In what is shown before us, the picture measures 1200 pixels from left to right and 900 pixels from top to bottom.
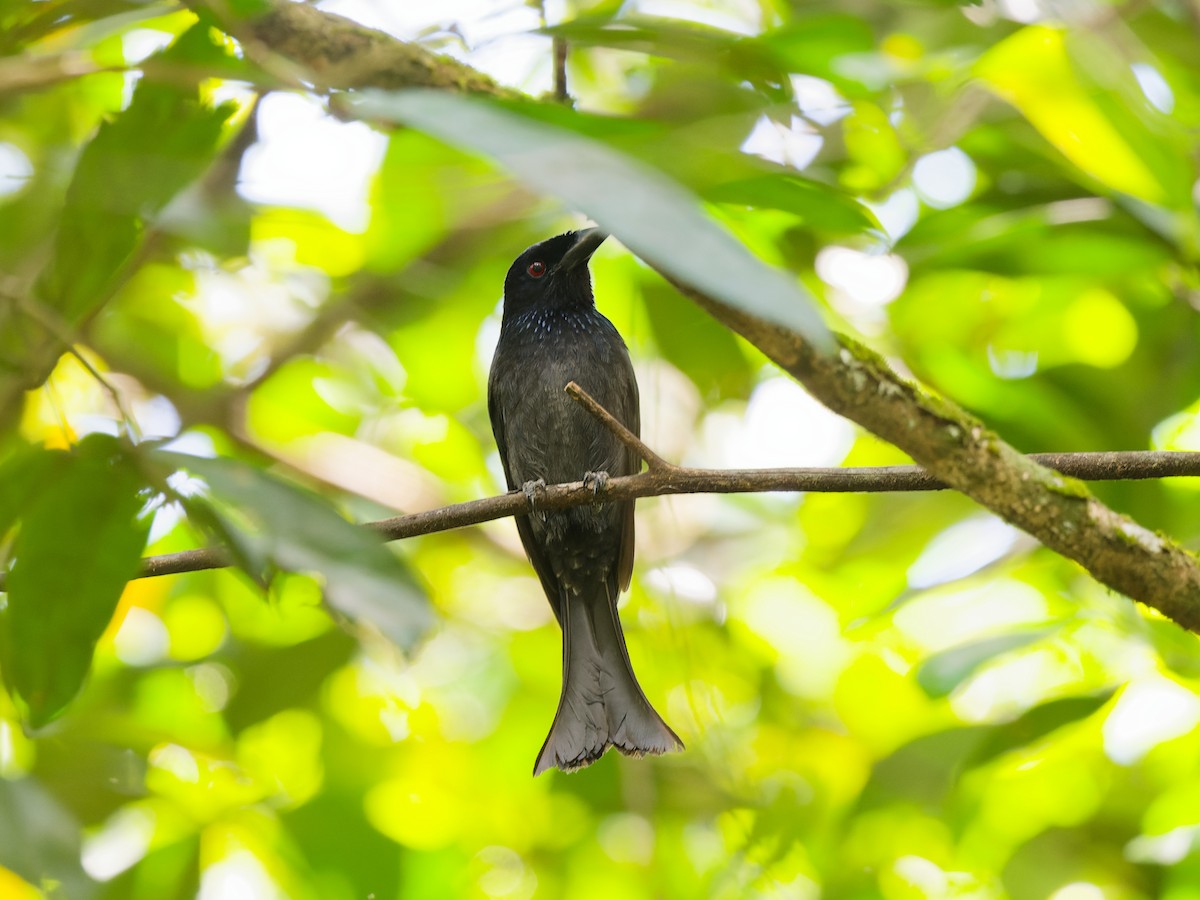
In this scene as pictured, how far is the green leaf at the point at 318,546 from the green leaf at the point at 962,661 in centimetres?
165

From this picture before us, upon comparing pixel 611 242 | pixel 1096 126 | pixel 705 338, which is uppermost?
pixel 1096 126

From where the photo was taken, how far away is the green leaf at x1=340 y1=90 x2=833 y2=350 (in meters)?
1.07

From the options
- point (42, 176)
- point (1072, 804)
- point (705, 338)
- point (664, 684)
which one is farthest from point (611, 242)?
point (1072, 804)

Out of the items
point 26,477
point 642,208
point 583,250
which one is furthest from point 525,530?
point 642,208

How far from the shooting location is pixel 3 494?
175cm

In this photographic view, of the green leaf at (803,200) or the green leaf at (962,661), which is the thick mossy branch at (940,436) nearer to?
the green leaf at (803,200)

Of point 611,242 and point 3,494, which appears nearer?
point 3,494

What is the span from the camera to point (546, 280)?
4.33 metres

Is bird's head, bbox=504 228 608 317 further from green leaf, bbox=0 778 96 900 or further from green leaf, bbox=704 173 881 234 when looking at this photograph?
green leaf, bbox=0 778 96 900

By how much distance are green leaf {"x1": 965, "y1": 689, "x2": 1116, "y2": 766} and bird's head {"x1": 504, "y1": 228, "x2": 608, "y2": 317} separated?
2177 millimetres

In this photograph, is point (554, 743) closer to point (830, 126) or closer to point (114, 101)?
point (830, 126)

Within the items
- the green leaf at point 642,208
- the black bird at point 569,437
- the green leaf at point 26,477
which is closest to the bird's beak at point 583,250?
the black bird at point 569,437

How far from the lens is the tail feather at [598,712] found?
10.7 feet

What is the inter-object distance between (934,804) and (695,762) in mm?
896
